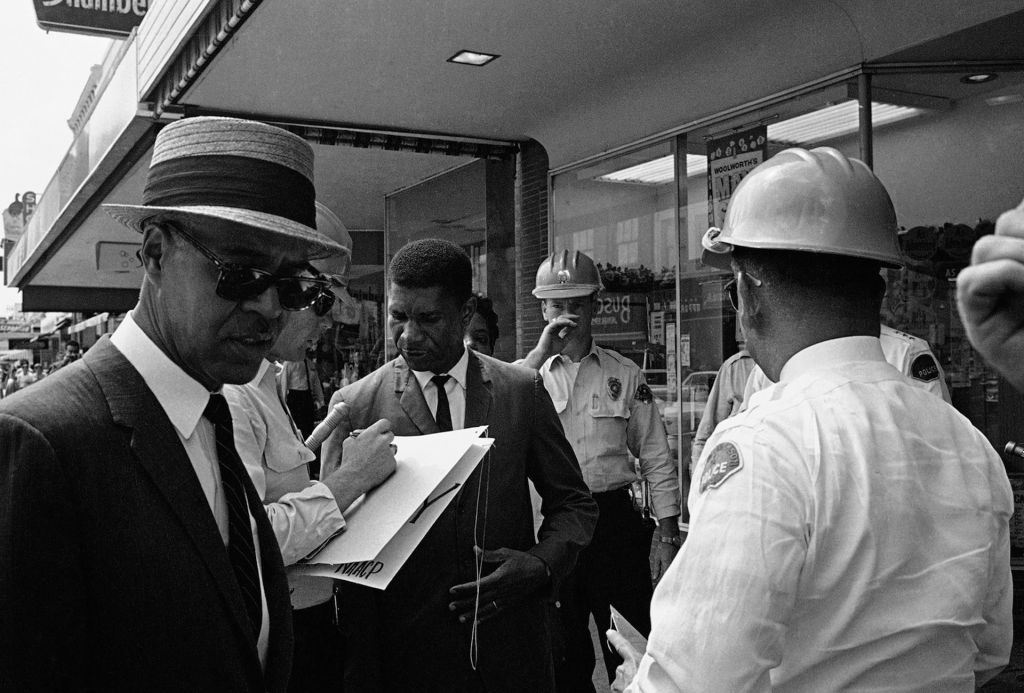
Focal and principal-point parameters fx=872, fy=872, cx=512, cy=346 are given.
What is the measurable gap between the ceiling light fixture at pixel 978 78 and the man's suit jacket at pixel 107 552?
6.19 m

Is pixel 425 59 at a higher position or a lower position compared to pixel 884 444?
higher

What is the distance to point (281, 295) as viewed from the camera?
5.88ft

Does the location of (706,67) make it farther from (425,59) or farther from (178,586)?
(178,586)

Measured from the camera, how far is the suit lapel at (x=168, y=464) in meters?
1.48

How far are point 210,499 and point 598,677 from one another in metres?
4.34

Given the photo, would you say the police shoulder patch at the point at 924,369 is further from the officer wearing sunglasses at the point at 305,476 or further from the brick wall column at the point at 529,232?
the brick wall column at the point at 529,232

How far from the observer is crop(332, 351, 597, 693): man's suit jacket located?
103 inches

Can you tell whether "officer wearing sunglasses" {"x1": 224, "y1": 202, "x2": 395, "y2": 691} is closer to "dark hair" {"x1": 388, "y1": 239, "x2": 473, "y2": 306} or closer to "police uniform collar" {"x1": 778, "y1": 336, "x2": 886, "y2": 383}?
"dark hair" {"x1": 388, "y1": 239, "x2": 473, "y2": 306}

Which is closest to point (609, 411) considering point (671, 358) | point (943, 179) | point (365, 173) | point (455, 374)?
point (455, 374)

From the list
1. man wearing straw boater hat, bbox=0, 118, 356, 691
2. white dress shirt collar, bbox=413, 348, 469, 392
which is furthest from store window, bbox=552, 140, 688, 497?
man wearing straw boater hat, bbox=0, 118, 356, 691

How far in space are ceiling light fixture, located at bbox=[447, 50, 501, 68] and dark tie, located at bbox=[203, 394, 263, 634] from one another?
5.96 m

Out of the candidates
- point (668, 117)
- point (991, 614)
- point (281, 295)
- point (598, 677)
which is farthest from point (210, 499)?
point (668, 117)

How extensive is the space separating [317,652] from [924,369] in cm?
299

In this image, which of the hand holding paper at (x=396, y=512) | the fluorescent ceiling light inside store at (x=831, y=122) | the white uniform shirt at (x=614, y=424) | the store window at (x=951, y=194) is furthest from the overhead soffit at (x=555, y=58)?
the hand holding paper at (x=396, y=512)
